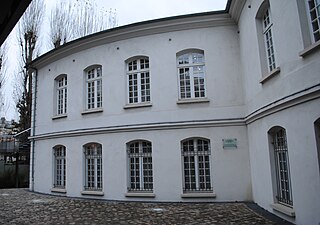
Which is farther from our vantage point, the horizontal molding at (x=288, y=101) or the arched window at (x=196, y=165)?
the arched window at (x=196, y=165)

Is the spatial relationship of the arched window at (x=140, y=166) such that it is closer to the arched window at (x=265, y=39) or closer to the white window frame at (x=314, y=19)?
the arched window at (x=265, y=39)

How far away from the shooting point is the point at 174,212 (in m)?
8.94

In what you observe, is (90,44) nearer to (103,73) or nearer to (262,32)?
(103,73)

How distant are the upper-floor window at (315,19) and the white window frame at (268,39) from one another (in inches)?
76.0

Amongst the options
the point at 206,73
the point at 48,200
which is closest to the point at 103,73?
the point at 206,73

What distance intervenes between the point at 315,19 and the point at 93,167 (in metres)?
10.0

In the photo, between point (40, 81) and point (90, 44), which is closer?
point (90, 44)

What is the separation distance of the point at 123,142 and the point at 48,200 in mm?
4037

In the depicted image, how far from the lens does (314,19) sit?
6199 millimetres

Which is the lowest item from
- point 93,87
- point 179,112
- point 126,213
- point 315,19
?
point 126,213

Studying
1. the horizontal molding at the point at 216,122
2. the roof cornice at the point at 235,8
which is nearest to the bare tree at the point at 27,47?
the horizontal molding at the point at 216,122

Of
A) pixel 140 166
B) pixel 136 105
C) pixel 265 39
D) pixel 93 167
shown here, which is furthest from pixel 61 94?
pixel 265 39

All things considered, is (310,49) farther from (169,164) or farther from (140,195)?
(140,195)

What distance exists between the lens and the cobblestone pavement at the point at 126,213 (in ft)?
25.6
